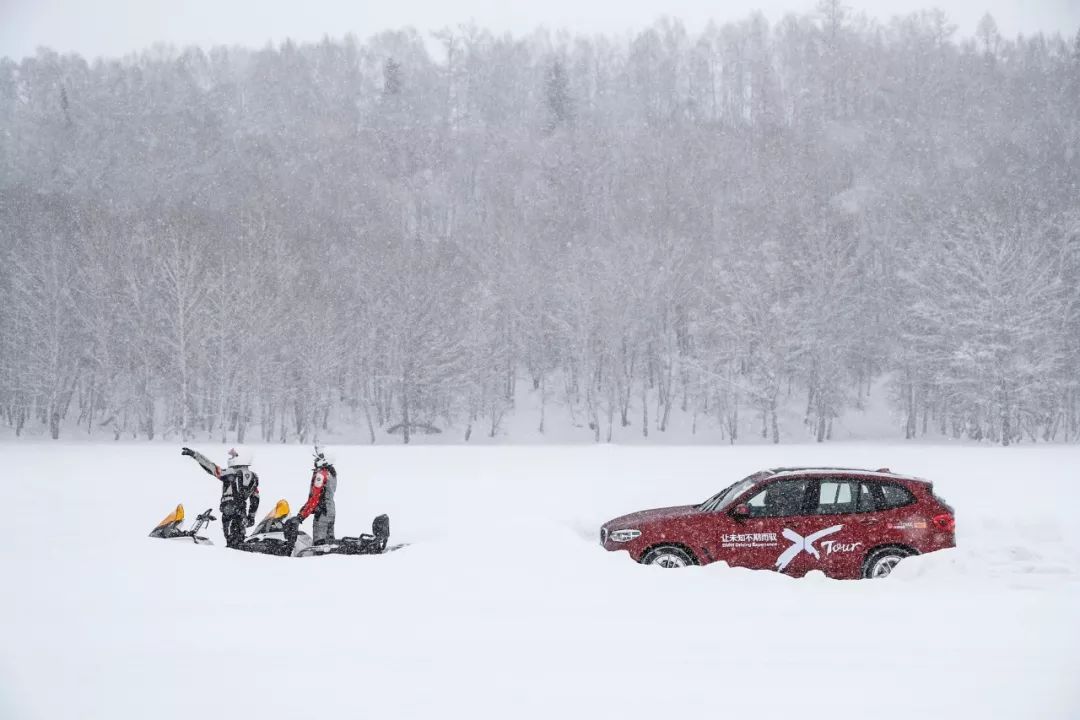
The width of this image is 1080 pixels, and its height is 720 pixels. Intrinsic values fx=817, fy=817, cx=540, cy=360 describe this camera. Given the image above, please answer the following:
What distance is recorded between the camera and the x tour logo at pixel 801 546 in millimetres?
10125

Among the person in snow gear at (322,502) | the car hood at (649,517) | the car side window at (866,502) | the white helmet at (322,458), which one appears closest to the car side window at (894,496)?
the car side window at (866,502)

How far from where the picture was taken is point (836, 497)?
10.4 m

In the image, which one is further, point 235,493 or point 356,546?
point 235,493

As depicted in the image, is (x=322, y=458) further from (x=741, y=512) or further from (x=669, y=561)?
(x=741, y=512)

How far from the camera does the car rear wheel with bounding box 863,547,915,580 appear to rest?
33.0ft

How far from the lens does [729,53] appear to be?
100125mm

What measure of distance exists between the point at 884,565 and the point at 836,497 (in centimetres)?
97

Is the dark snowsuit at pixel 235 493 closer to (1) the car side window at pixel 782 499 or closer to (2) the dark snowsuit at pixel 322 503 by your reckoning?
(2) the dark snowsuit at pixel 322 503

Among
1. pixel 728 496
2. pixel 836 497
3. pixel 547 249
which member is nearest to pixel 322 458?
pixel 728 496

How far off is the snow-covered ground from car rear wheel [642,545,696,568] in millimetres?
826

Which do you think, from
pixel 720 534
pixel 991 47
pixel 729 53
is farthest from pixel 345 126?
pixel 720 534

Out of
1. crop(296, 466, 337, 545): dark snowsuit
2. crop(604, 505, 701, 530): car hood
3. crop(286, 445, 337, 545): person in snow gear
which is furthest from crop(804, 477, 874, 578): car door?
crop(296, 466, 337, 545): dark snowsuit

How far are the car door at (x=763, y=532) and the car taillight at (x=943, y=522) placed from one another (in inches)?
61.9

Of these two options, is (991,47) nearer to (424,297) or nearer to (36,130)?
(424,297)
